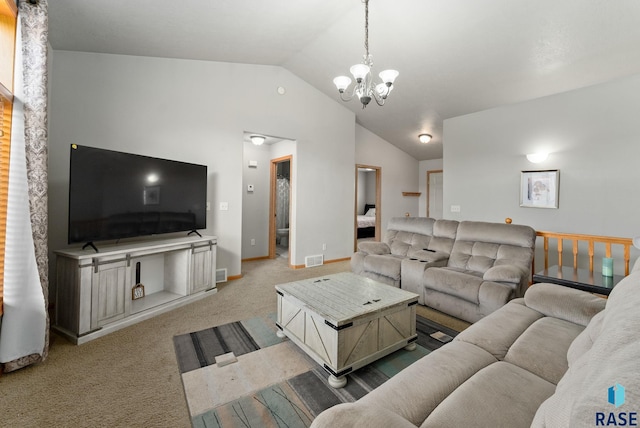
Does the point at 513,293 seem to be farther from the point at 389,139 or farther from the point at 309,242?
the point at 389,139

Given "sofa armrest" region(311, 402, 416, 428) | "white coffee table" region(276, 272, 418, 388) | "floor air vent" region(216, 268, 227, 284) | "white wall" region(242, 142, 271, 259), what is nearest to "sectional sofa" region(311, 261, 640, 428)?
"sofa armrest" region(311, 402, 416, 428)

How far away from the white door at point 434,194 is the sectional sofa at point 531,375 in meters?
5.59

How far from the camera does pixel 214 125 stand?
4.00m

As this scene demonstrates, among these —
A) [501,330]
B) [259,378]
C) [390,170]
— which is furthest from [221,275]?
[390,170]

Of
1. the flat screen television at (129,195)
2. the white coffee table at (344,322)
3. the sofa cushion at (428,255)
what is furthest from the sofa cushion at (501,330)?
the flat screen television at (129,195)

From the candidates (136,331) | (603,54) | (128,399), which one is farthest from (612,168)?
(136,331)

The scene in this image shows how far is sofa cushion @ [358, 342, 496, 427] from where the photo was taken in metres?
1.05

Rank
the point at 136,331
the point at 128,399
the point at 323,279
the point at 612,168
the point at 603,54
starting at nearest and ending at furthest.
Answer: the point at 128,399, the point at 136,331, the point at 323,279, the point at 603,54, the point at 612,168

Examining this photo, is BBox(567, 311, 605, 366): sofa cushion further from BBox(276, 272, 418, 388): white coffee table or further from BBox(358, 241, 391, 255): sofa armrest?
BBox(358, 241, 391, 255): sofa armrest

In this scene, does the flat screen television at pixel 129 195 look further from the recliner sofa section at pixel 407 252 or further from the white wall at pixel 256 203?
the recliner sofa section at pixel 407 252

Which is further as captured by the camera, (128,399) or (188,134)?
(188,134)

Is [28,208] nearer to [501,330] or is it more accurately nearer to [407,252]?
[501,330]

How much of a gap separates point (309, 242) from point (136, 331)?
2.98 m

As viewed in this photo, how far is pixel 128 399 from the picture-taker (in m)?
1.70
